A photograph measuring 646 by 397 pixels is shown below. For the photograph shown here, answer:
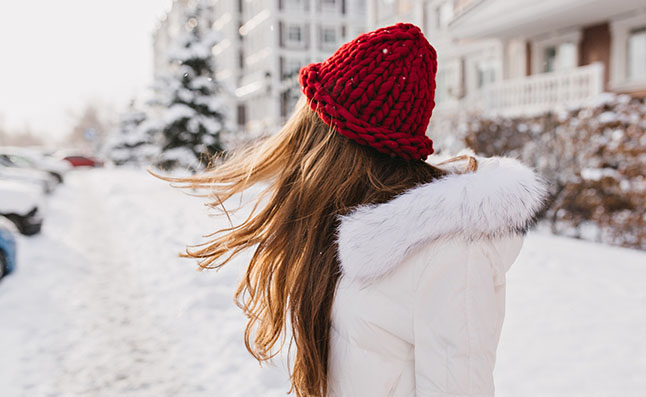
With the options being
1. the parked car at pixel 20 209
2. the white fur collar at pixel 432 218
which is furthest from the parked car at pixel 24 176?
the white fur collar at pixel 432 218

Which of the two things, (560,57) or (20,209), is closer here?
(20,209)

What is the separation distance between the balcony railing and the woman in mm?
12340

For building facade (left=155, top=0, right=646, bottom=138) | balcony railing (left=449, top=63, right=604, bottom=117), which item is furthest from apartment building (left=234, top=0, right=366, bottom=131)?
balcony railing (left=449, top=63, right=604, bottom=117)

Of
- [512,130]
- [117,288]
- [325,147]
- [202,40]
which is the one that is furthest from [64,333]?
[202,40]

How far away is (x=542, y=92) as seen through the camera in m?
15.1

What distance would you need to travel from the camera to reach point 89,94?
9256cm

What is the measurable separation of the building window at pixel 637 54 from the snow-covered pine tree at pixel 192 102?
Answer: 13.5 metres

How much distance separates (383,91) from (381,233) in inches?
15.4

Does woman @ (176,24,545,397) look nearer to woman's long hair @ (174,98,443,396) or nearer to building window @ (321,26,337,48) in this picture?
woman's long hair @ (174,98,443,396)

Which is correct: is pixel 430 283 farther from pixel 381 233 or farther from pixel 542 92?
pixel 542 92

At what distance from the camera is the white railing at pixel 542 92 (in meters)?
13.9

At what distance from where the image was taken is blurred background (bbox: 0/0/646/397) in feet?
13.5

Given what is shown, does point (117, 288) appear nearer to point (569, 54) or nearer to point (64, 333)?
point (64, 333)

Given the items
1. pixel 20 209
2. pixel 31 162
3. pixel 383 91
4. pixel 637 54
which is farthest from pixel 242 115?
pixel 383 91
